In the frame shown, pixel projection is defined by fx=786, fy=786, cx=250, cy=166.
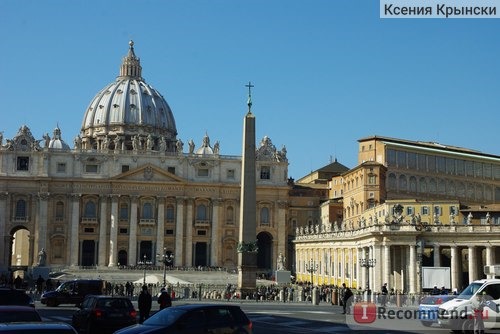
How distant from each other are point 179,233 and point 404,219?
4290 centimetres

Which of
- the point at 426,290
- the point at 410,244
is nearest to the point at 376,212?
the point at 410,244

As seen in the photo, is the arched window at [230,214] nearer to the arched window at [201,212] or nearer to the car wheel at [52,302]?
the arched window at [201,212]

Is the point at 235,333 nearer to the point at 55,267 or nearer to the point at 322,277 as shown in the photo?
the point at 322,277

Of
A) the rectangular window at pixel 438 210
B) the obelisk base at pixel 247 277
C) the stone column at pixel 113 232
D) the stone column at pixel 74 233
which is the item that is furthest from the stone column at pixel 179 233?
the obelisk base at pixel 247 277

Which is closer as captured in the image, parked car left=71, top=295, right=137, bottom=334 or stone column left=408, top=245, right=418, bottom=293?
parked car left=71, top=295, right=137, bottom=334

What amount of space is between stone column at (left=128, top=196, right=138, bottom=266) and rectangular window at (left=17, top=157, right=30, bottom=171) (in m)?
12.8

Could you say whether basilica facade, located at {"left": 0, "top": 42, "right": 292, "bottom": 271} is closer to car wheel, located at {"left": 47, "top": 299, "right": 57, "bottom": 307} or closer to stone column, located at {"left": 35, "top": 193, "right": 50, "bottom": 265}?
stone column, located at {"left": 35, "top": 193, "right": 50, "bottom": 265}

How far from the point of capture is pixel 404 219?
55.0 meters

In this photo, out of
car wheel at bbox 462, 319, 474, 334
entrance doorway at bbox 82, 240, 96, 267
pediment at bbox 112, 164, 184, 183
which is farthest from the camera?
pediment at bbox 112, 164, 184, 183

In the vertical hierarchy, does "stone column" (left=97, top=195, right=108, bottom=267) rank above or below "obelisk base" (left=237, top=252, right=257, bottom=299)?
above

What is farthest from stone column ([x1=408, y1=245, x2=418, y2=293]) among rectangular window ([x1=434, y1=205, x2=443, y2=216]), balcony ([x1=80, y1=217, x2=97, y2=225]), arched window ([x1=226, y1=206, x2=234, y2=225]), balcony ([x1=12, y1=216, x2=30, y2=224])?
balcony ([x1=12, y1=216, x2=30, y2=224])

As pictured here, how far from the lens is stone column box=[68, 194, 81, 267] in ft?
296

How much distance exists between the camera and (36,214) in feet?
297

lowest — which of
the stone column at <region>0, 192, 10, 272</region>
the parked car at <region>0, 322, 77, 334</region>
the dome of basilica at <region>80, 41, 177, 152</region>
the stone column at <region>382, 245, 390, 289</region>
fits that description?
the parked car at <region>0, 322, 77, 334</region>
